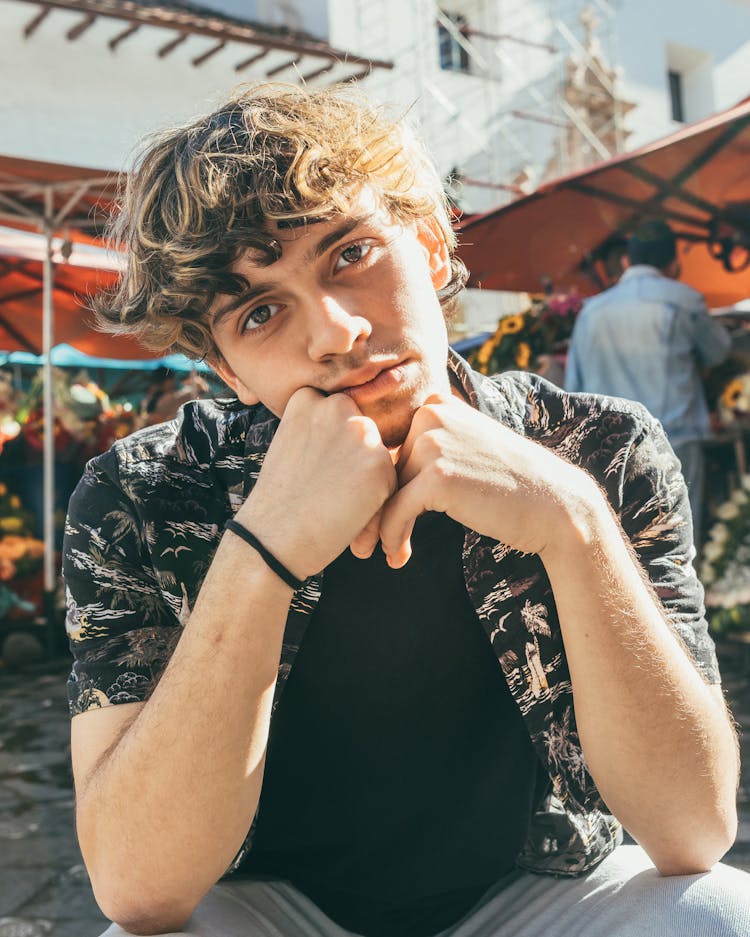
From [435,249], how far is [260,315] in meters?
0.40

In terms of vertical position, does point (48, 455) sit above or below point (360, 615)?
above

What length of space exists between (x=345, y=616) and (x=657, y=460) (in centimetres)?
55

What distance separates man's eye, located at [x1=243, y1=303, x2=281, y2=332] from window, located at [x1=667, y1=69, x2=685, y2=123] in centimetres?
1583

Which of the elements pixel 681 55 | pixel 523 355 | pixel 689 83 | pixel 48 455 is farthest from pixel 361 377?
pixel 689 83

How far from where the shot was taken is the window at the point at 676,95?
51.7 feet

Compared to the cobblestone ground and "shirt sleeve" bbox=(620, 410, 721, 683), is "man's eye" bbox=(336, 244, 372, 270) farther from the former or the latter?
the cobblestone ground

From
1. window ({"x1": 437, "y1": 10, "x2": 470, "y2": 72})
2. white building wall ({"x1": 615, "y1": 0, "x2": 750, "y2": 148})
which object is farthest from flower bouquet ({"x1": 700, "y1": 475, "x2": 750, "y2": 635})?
white building wall ({"x1": 615, "y1": 0, "x2": 750, "y2": 148})

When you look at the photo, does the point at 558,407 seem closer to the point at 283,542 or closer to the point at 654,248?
the point at 283,542

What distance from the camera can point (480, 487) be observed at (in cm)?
133

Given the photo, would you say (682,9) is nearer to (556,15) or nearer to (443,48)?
(556,15)

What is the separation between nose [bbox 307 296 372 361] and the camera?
1387mm

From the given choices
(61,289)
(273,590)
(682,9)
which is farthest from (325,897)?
(682,9)

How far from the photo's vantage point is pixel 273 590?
1.30m

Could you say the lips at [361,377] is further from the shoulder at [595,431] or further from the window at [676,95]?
the window at [676,95]
